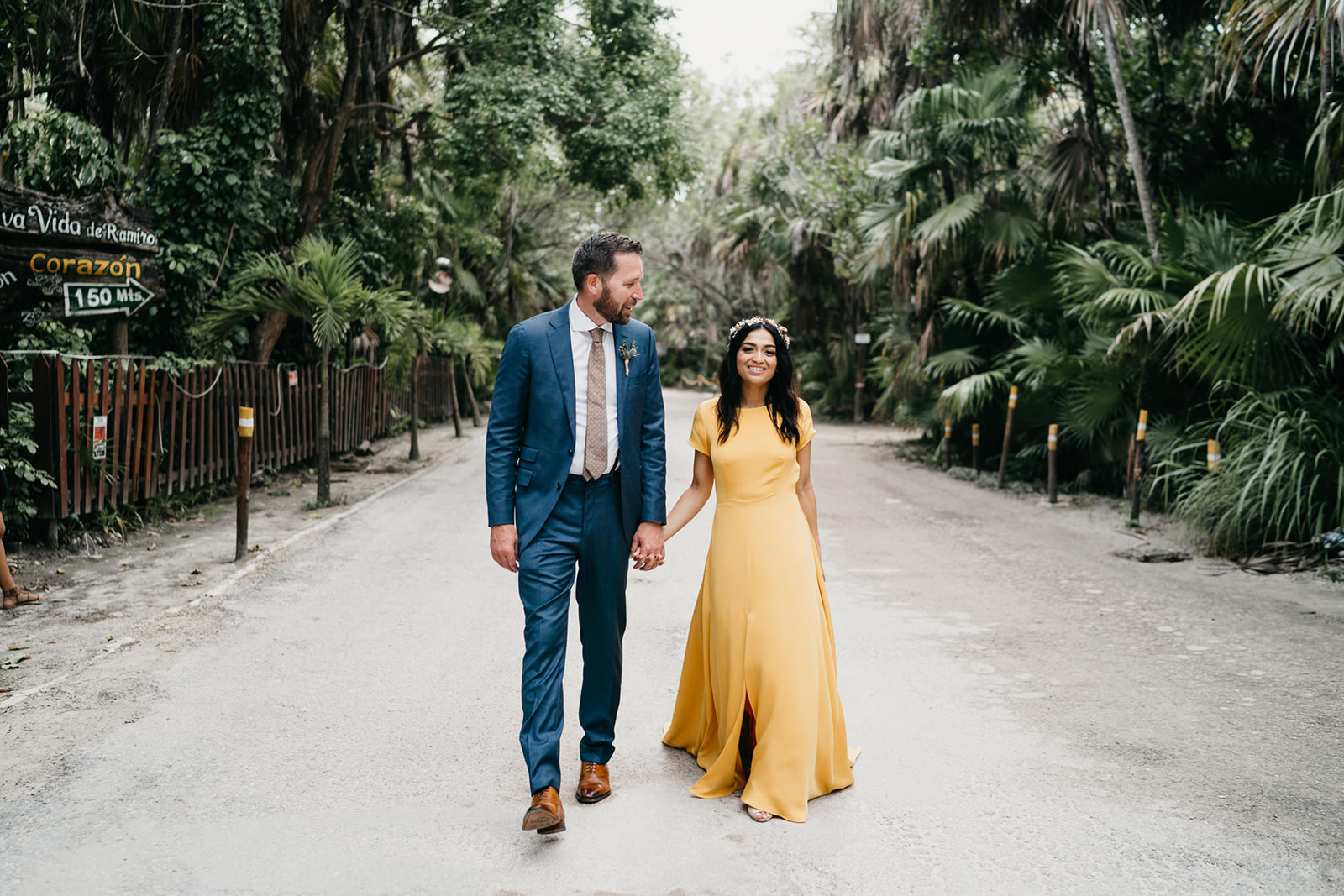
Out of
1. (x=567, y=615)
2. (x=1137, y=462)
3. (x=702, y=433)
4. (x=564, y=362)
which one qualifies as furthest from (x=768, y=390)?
(x=1137, y=462)

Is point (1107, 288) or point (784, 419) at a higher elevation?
point (1107, 288)

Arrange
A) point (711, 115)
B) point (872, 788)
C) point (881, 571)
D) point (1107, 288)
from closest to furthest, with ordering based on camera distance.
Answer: point (872, 788), point (881, 571), point (1107, 288), point (711, 115)

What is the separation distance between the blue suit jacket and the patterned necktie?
2.2 inches

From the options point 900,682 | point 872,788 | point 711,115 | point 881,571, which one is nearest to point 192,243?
point 881,571

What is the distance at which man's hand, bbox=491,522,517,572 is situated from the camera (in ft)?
12.8

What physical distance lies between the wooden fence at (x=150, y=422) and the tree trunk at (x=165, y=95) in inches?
115

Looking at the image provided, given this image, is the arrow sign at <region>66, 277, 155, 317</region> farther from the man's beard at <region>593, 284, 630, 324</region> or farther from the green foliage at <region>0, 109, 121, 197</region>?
the man's beard at <region>593, 284, 630, 324</region>

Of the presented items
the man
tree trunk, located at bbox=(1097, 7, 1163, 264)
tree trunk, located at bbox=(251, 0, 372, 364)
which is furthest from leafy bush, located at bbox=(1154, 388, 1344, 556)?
tree trunk, located at bbox=(251, 0, 372, 364)

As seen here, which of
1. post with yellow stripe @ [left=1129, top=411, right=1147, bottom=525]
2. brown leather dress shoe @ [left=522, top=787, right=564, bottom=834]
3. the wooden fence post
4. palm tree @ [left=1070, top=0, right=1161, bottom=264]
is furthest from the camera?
palm tree @ [left=1070, top=0, right=1161, bottom=264]

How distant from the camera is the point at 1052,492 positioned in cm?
1331

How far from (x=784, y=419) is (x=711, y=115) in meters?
47.7

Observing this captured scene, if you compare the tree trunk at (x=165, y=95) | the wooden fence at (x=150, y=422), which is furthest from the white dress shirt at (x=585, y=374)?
the tree trunk at (x=165, y=95)

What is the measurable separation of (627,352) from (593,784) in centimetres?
163

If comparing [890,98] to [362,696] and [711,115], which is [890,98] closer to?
[362,696]
